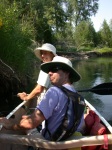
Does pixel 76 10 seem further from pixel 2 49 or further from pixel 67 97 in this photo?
pixel 67 97

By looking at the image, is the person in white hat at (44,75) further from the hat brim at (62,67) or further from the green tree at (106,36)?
the green tree at (106,36)

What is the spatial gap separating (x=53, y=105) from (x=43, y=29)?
30.9m

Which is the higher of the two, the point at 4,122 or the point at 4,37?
the point at 4,37

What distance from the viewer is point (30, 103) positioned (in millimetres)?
6523

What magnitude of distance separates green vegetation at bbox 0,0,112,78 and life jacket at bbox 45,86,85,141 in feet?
19.2

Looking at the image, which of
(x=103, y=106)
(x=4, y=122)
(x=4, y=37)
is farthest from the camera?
(x=103, y=106)

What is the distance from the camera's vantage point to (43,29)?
33.4 m

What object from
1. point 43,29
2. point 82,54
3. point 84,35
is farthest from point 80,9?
point 43,29

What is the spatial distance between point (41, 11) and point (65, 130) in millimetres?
31384

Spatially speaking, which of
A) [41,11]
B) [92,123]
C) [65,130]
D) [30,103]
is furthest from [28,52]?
[41,11]

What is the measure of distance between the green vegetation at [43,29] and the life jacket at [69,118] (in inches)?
231

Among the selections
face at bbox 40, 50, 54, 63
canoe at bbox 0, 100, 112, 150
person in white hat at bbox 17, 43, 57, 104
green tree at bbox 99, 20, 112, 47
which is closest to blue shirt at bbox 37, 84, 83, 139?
canoe at bbox 0, 100, 112, 150

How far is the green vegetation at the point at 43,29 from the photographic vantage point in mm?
9795

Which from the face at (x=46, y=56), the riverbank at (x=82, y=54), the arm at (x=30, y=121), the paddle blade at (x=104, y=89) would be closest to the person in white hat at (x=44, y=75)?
the face at (x=46, y=56)
